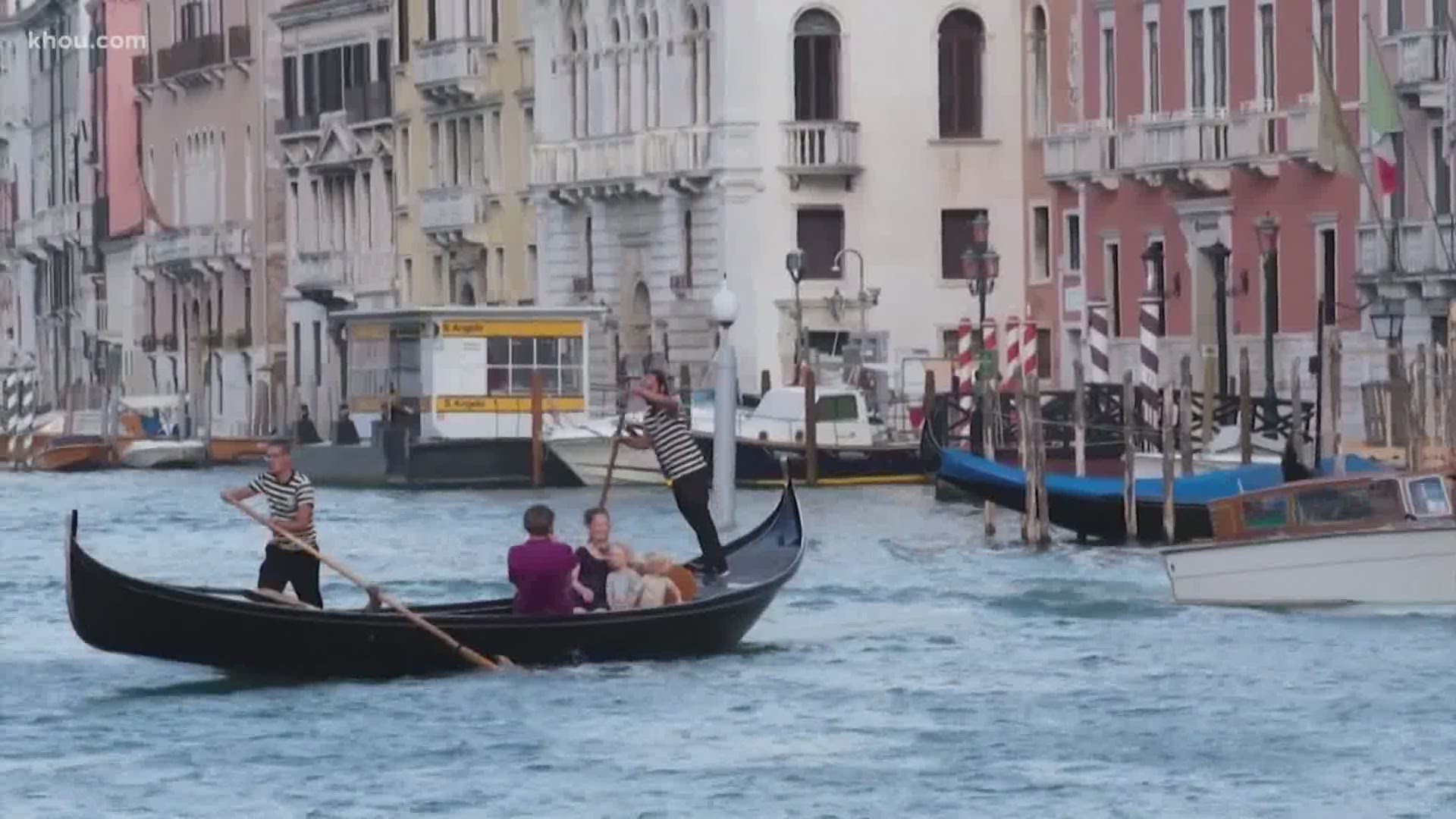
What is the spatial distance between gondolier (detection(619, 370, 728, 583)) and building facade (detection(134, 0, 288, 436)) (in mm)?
39609

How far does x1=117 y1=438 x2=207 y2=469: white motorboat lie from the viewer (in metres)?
58.3

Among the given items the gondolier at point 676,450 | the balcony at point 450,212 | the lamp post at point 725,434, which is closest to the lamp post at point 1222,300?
the lamp post at point 725,434

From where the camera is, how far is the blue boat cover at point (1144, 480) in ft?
104

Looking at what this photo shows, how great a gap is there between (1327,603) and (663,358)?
2715 cm

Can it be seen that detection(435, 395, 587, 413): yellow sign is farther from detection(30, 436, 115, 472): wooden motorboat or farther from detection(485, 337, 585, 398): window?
detection(30, 436, 115, 472): wooden motorboat

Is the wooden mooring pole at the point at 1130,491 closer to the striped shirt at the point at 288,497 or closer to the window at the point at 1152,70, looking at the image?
the striped shirt at the point at 288,497

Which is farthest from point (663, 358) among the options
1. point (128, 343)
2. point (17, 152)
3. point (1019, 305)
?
point (17, 152)

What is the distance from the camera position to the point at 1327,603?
26156 millimetres

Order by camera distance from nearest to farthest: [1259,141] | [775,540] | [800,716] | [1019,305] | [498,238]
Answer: [800,716], [775,540], [1259,141], [1019,305], [498,238]

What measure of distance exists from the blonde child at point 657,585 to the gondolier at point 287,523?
5.22ft

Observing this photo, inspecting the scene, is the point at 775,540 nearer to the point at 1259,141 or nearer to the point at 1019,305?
the point at 1259,141

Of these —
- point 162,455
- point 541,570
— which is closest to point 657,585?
point 541,570

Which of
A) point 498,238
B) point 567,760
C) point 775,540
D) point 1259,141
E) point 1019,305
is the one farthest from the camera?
point 498,238

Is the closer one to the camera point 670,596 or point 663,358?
point 670,596
